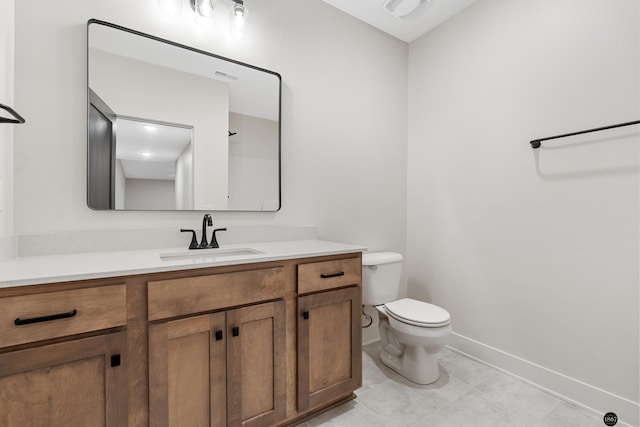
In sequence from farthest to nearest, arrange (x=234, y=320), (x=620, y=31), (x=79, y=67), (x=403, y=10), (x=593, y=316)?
(x=403, y=10) < (x=593, y=316) < (x=620, y=31) < (x=79, y=67) < (x=234, y=320)

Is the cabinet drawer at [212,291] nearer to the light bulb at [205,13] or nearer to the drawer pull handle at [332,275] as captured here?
the drawer pull handle at [332,275]

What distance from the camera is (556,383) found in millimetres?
1722

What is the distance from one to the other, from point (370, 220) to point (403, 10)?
1535mm

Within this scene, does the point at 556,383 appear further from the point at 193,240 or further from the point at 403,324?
the point at 193,240

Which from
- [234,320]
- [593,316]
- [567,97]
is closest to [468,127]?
[567,97]

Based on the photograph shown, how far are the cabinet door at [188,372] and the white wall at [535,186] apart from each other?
181 centimetres

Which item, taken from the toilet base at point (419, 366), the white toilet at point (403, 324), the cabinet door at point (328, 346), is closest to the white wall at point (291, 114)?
the white toilet at point (403, 324)

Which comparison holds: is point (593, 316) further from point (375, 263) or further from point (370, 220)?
point (370, 220)

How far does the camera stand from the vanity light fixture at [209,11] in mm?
1553

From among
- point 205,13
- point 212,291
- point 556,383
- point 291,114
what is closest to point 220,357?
point 212,291

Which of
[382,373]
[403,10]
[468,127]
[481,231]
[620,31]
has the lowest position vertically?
[382,373]

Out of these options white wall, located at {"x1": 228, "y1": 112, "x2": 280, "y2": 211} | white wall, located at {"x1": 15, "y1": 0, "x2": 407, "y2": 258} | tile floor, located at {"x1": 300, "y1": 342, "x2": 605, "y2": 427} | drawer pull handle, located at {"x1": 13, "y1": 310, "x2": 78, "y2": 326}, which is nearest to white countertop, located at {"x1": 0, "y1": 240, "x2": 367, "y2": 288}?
drawer pull handle, located at {"x1": 13, "y1": 310, "x2": 78, "y2": 326}

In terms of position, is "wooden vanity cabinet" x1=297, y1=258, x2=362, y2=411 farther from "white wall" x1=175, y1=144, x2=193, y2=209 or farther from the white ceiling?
the white ceiling

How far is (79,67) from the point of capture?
1.39 meters
